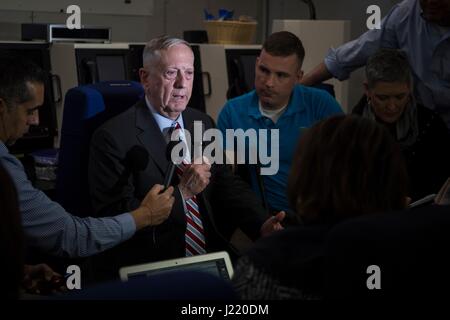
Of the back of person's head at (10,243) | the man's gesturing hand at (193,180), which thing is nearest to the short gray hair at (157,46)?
the man's gesturing hand at (193,180)

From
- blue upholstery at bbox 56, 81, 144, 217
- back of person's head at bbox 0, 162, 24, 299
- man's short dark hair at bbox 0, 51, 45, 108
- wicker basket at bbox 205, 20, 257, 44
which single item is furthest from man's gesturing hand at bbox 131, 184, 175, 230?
wicker basket at bbox 205, 20, 257, 44

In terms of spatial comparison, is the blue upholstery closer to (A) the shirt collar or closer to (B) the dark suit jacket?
(B) the dark suit jacket

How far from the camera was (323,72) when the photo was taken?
3051 millimetres

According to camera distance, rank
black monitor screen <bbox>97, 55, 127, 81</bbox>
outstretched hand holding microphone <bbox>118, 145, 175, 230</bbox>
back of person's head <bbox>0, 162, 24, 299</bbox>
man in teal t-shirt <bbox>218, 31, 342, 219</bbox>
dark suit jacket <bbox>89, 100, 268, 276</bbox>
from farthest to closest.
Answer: black monitor screen <bbox>97, 55, 127, 81</bbox>
man in teal t-shirt <bbox>218, 31, 342, 219</bbox>
dark suit jacket <bbox>89, 100, 268, 276</bbox>
outstretched hand holding microphone <bbox>118, 145, 175, 230</bbox>
back of person's head <bbox>0, 162, 24, 299</bbox>

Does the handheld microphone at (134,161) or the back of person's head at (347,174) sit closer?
the back of person's head at (347,174)

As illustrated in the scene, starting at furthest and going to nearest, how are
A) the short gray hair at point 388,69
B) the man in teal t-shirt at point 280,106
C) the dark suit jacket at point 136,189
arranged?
the man in teal t-shirt at point 280,106 < the short gray hair at point 388,69 < the dark suit jacket at point 136,189

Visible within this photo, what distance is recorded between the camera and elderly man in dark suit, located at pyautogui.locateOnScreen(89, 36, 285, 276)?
2.11 meters

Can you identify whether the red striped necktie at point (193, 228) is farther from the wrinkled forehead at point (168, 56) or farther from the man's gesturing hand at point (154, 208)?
the wrinkled forehead at point (168, 56)

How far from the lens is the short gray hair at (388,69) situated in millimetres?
2416

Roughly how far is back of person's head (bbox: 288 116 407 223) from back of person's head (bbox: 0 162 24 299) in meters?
0.52

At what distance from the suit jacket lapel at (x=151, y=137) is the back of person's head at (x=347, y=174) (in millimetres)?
1022

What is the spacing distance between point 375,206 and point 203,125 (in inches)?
49.5
